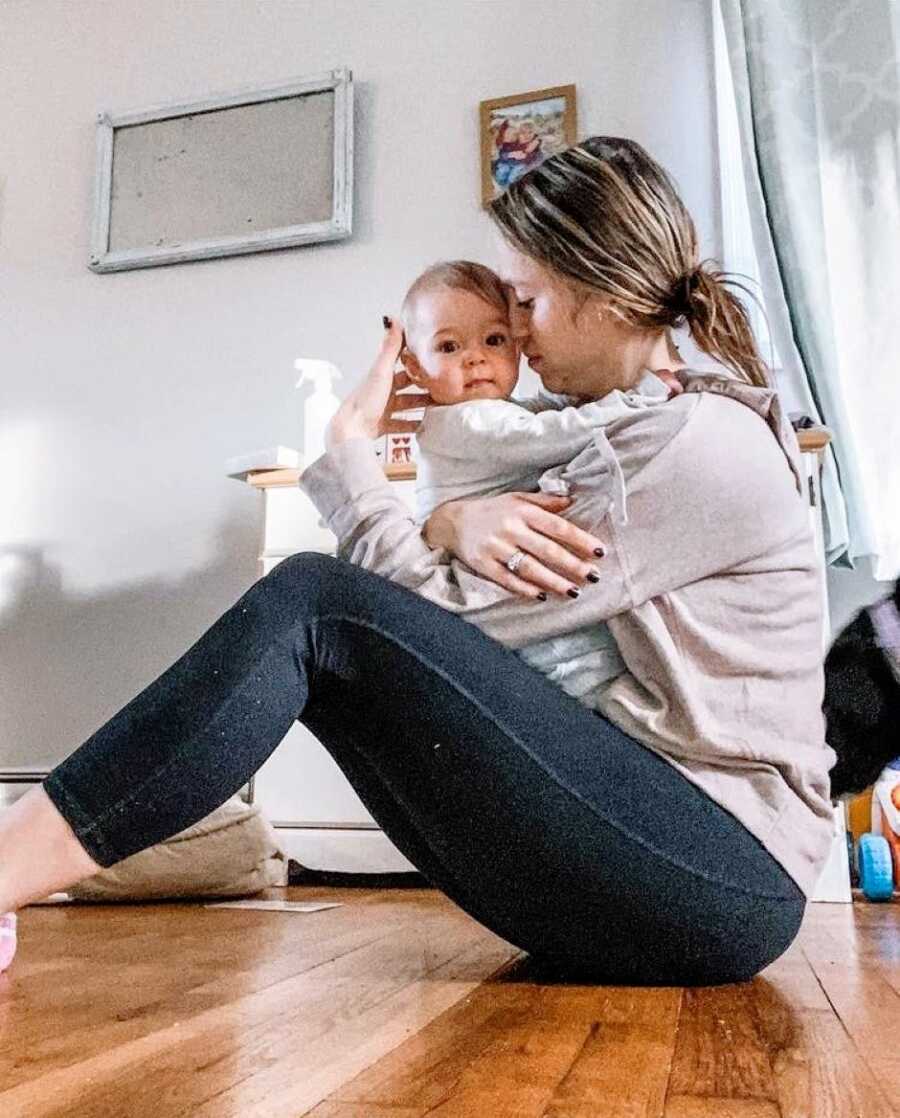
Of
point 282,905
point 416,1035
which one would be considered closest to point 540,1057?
point 416,1035

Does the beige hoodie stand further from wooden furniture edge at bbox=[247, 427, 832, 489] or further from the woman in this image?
wooden furniture edge at bbox=[247, 427, 832, 489]

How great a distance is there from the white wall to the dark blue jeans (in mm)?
1691

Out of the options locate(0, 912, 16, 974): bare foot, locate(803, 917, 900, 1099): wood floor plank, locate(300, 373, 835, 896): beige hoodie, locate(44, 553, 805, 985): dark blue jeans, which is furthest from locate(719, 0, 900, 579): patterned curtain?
locate(0, 912, 16, 974): bare foot

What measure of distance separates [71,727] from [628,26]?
2.04 metres

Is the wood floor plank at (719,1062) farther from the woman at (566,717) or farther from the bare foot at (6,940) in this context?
the bare foot at (6,940)

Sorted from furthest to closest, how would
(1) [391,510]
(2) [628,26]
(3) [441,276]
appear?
(2) [628,26] < (3) [441,276] < (1) [391,510]

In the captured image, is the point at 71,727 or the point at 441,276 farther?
the point at 71,727

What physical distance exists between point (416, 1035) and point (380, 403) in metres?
0.62

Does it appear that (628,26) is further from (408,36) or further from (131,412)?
(131,412)

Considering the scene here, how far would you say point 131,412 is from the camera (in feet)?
8.98

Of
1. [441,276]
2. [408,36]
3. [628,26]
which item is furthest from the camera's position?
[408,36]

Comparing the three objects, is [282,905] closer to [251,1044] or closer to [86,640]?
[251,1044]

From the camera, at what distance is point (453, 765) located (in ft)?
2.89

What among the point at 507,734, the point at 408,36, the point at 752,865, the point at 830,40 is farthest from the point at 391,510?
the point at 408,36
